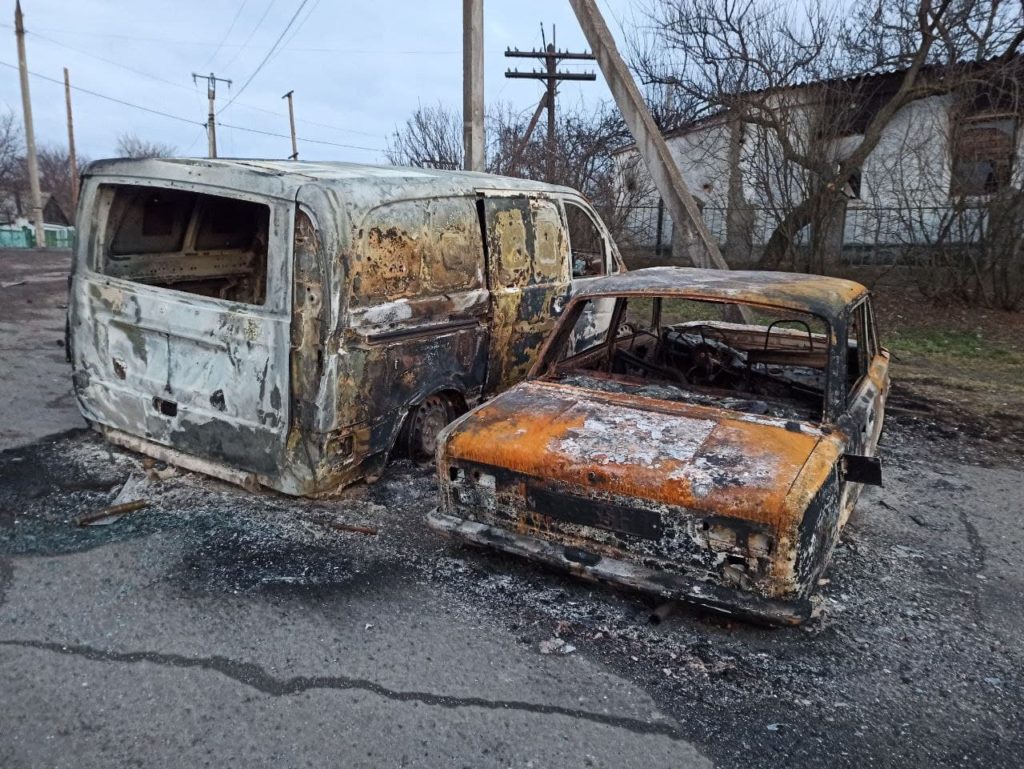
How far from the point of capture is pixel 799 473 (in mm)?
3211

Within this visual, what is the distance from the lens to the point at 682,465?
3.36 m

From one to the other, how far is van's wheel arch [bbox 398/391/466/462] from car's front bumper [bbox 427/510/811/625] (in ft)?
3.99

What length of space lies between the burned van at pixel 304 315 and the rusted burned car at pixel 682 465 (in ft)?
2.48

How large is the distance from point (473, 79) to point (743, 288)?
757 centimetres

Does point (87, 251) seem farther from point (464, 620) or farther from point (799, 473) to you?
point (799, 473)

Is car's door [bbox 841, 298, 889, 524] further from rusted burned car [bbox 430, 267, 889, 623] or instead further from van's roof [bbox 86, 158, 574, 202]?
van's roof [bbox 86, 158, 574, 202]

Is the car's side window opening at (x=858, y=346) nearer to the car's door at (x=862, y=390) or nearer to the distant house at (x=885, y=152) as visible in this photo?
the car's door at (x=862, y=390)

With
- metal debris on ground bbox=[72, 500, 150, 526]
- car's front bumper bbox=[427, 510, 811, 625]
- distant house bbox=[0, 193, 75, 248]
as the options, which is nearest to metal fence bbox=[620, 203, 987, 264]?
car's front bumper bbox=[427, 510, 811, 625]

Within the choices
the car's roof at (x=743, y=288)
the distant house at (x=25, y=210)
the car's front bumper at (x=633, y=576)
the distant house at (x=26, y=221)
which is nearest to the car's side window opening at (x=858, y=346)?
the car's roof at (x=743, y=288)

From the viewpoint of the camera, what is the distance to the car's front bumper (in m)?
3.12

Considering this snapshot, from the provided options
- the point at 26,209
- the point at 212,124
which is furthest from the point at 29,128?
the point at 26,209

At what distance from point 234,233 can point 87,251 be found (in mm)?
1271

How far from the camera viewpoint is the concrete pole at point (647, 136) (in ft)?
32.7

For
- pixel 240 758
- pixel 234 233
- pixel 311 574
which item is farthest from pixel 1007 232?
pixel 240 758
